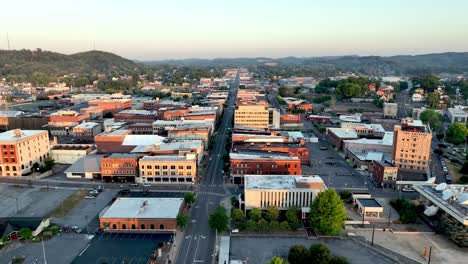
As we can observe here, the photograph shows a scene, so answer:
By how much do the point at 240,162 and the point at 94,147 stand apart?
35.1 metres

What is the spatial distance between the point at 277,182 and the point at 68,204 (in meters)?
30.8

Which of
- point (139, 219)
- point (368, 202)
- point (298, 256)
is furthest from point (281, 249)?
point (139, 219)

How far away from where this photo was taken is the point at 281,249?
38688 millimetres

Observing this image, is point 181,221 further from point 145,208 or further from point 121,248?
point 121,248

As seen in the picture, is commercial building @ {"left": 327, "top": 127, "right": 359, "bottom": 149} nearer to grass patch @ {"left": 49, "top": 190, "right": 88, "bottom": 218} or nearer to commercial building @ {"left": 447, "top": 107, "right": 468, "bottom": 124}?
commercial building @ {"left": 447, "top": 107, "right": 468, "bottom": 124}

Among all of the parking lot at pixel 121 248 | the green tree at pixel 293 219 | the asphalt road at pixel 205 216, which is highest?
the green tree at pixel 293 219

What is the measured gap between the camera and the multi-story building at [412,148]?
2419 inches

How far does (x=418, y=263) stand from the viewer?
36531 mm

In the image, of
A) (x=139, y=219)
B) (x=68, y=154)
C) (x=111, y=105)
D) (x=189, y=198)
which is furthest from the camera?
(x=111, y=105)

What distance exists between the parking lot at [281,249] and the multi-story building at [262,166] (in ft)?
61.1

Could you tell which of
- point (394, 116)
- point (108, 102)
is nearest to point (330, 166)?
point (394, 116)

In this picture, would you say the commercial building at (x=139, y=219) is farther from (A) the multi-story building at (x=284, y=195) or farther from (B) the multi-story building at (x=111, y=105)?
(B) the multi-story building at (x=111, y=105)

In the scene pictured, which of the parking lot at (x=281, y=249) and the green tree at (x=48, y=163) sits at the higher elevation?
the green tree at (x=48, y=163)

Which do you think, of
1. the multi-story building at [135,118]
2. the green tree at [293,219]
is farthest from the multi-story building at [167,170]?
the multi-story building at [135,118]
